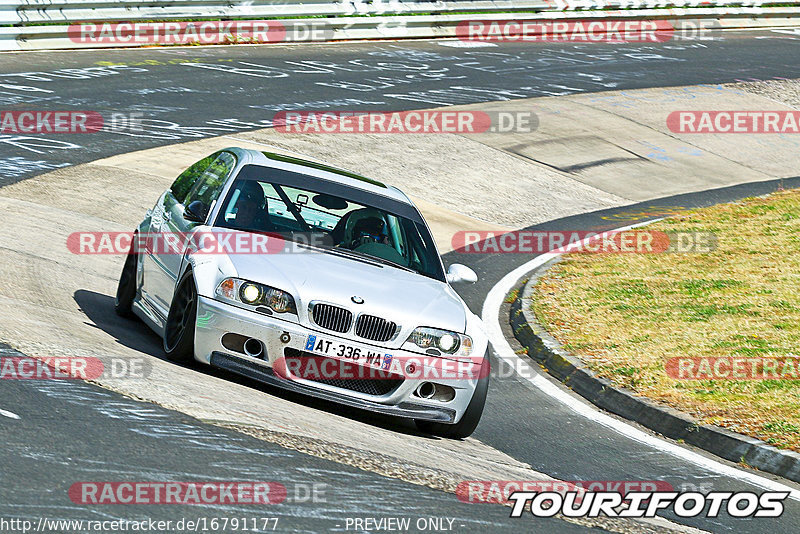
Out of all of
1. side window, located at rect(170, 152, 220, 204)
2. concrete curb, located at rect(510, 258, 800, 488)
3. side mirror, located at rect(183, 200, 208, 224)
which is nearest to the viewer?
concrete curb, located at rect(510, 258, 800, 488)

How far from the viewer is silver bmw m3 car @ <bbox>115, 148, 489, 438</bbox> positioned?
289 inches

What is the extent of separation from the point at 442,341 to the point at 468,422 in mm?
635

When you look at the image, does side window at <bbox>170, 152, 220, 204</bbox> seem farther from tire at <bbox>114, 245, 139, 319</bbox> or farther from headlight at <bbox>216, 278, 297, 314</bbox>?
headlight at <bbox>216, 278, 297, 314</bbox>

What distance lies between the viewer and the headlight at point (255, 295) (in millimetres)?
7367

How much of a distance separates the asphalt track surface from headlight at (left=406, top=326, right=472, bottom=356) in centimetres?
76

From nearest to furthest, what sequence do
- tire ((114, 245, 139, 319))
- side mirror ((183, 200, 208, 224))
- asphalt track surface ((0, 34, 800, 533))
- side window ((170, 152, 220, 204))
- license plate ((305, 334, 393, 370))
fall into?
asphalt track surface ((0, 34, 800, 533)) → license plate ((305, 334, 393, 370)) → side mirror ((183, 200, 208, 224)) → tire ((114, 245, 139, 319)) → side window ((170, 152, 220, 204))

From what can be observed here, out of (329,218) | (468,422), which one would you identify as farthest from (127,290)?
(468,422)

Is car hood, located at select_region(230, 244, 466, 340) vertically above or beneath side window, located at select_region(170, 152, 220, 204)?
beneath

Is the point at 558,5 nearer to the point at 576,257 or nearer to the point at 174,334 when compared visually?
the point at 576,257

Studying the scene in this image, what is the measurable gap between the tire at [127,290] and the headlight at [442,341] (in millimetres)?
2878

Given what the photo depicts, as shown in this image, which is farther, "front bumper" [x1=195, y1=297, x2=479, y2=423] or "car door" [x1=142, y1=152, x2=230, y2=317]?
"car door" [x1=142, y1=152, x2=230, y2=317]

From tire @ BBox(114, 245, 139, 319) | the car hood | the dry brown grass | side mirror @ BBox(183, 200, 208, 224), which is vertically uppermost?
side mirror @ BBox(183, 200, 208, 224)

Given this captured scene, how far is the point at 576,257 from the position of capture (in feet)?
48.2

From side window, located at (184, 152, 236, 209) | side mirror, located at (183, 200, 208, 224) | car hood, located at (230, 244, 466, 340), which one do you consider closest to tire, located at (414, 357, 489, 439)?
car hood, located at (230, 244, 466, 340)
